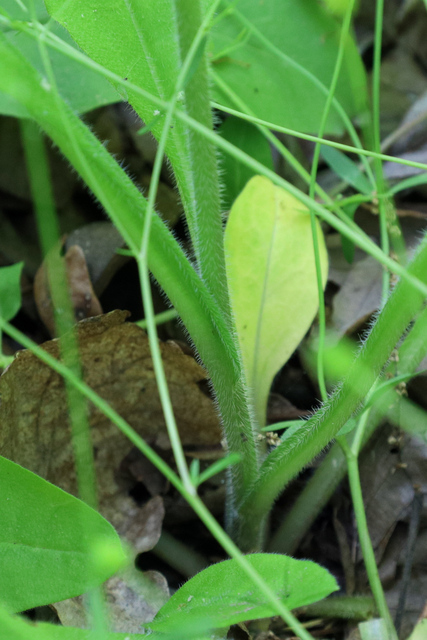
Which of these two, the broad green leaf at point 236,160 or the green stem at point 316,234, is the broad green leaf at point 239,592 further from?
the broad green leaf at point 236,160

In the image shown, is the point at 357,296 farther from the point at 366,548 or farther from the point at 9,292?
the point at 9,292

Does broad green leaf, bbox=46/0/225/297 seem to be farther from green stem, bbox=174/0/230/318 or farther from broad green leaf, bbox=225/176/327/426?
broad green leaf, bbox=225/176/327/426

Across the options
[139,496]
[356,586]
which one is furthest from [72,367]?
[356,586]

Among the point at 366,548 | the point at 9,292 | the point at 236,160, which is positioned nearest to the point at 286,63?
the point at 236,160

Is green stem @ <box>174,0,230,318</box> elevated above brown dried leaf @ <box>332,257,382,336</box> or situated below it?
above

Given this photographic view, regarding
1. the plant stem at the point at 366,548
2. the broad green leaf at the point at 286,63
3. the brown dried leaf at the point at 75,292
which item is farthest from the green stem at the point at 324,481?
the broad green leaf at the point at 286,63

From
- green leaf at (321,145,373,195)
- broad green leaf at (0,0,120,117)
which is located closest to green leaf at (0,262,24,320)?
broad green leaf at (0,0,120,117)

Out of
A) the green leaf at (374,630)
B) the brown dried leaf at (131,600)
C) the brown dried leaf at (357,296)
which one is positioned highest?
the brown dried leaf at (357,296)
